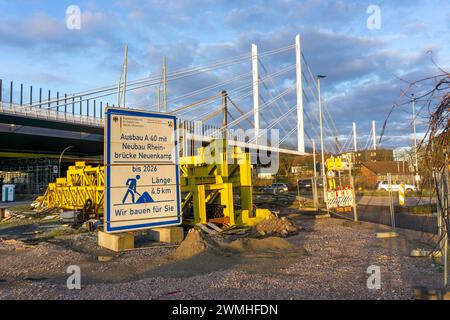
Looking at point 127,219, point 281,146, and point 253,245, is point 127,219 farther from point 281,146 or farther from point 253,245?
point 281,146

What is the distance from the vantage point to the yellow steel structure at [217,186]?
12.3 m

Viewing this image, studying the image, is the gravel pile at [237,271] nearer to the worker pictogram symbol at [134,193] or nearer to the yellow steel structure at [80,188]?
the worker pictogram symbol at [134,193]

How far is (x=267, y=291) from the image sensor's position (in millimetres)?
5160

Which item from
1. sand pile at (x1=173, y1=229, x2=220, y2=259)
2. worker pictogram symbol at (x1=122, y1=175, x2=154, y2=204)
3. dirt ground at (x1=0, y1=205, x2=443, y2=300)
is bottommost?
dirt ground at (x1=0, y1=205, x2=443, y2=300)

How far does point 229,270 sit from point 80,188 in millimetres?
12455

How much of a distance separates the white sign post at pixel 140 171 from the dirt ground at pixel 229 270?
0.76 m

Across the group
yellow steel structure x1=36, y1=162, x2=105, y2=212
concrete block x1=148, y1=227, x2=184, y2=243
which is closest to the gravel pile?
concrete block x1=148, y1=227, x2=184, y2=243

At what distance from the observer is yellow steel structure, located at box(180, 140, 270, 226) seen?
40.5 ft

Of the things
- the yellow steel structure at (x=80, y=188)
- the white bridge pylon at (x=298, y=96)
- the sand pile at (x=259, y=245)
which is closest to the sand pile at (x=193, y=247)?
the sand pile at (x=259, y=245)

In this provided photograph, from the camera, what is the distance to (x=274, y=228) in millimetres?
11109

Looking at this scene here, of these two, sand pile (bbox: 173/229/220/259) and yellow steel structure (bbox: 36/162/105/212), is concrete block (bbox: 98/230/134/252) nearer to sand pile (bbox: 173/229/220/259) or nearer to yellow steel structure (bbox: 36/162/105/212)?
sand pile (bbox: 173/229/220/259)

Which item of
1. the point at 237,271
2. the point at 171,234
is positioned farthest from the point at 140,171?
the point at 237,271

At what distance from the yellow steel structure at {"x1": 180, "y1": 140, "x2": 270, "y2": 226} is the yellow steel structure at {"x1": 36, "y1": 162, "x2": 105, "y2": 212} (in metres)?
3.68
